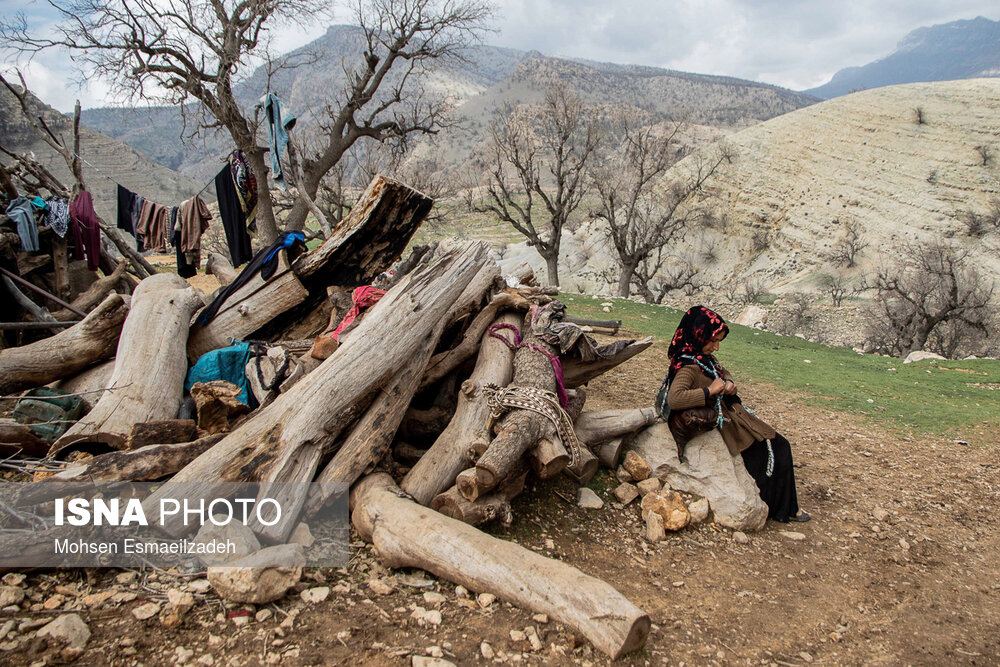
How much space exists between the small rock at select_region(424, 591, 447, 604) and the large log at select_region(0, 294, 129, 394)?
3674mm

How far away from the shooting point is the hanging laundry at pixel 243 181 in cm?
844

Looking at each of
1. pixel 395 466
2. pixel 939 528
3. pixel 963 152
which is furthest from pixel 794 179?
pixel 395 466

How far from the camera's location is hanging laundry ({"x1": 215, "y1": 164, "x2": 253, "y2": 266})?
8414 millimetres

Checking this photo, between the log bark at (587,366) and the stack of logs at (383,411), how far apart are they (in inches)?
0.6

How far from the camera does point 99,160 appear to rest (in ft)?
109

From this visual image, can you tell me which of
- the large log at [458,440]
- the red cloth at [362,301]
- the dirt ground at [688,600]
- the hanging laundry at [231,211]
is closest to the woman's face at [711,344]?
the dirt ground at [688,600]

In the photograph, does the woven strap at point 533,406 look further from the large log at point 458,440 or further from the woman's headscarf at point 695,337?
the woman's headscarf at point 695,337

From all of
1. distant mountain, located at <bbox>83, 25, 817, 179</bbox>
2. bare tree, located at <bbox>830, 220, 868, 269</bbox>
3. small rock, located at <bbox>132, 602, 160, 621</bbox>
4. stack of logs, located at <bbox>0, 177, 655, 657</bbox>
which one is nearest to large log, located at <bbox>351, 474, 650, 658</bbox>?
stack of logs, located at <bbox>0, 177, 655, 657</bbox>

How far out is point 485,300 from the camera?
491cm

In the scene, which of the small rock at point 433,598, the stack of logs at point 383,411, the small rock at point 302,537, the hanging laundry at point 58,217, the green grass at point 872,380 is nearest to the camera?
the small rock at point 433,598

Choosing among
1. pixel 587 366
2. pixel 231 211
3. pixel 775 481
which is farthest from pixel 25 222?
pixel 775 481

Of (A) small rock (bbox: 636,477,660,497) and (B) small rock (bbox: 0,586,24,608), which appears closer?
(B) small rock (bbox: 0,586,24,608)

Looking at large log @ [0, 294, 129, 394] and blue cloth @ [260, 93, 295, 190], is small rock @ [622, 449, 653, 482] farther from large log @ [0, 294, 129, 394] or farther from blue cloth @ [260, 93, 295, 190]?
blue cloth @ [260, 93, 295, 190]

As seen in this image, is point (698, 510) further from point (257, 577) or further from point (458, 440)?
point (257, 577)
